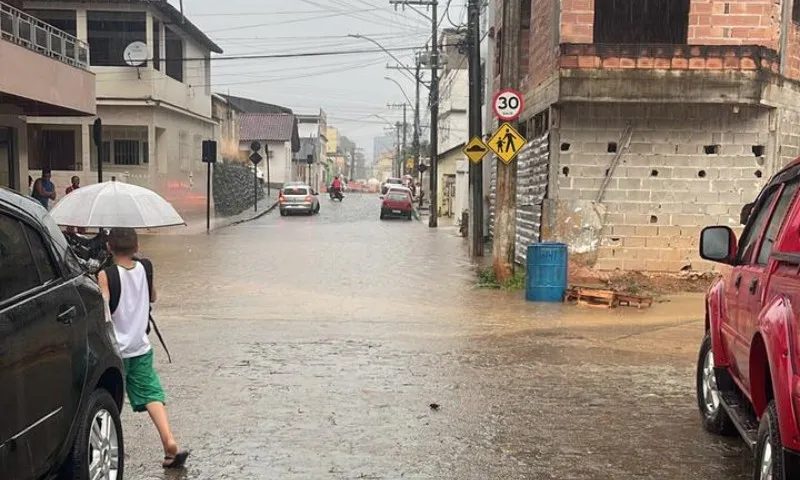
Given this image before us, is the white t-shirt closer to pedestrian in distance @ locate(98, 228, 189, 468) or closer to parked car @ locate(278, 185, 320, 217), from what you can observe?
pedestrian in distance @ locate(98, 228, 189, 468)

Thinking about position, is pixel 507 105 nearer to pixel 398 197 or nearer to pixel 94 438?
pixel 94 438

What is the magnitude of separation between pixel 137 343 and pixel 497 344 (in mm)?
5007

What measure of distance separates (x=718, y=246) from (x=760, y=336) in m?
1.38

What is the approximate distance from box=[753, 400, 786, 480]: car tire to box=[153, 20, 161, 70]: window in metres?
27.6

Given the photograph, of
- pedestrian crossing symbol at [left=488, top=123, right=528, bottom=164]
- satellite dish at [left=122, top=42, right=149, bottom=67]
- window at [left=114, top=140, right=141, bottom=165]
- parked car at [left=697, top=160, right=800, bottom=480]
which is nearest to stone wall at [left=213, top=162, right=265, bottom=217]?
window at [left=114, top=140, right=141, bottom=165]

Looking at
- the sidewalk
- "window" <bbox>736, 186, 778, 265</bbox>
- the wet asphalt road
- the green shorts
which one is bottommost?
the wet asphalt road

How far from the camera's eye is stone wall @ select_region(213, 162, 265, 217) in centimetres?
3580

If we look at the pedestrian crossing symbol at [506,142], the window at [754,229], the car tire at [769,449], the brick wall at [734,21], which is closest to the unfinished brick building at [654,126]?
the brick wall at [734,21]

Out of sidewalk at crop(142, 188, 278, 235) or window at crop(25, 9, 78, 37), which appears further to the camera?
window at crop(25, 9, 78, 37)

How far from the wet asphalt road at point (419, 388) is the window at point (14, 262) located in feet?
5.75

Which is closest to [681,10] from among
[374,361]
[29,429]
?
[374,361]

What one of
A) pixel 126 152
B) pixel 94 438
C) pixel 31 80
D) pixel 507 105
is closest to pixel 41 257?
pixel 94 438

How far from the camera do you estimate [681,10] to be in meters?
13.7

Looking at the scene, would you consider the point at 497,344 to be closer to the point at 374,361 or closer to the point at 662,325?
the point at 374,361
